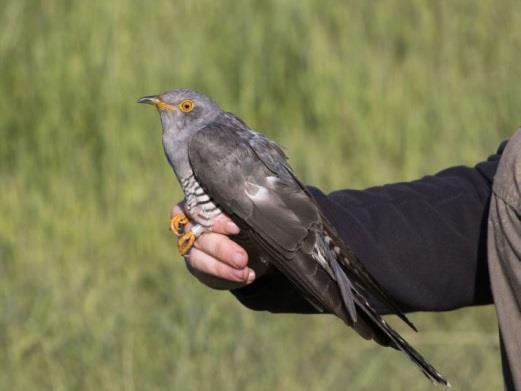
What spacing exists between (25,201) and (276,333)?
1641mm

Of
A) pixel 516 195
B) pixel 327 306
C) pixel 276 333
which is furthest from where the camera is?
pixel 276 333

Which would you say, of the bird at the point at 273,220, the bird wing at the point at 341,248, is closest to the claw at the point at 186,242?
the bird at the point at 273,220

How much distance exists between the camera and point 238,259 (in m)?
2.55

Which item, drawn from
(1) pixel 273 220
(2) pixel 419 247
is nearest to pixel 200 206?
(1) pixel 273 220

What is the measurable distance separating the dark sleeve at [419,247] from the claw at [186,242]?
0.17 meters

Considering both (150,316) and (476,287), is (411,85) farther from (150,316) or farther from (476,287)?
(476,287)

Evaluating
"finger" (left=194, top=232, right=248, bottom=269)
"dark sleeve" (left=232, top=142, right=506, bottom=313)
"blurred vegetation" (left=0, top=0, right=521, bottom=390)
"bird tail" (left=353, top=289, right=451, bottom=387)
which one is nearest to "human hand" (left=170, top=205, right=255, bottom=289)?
"finger" (left=194, top=232, right=248, bottom=269)

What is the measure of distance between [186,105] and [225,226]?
0.51 meters

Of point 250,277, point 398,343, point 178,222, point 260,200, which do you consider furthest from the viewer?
point 178,222

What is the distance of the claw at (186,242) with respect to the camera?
2717mm

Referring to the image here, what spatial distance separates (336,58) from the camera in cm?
662

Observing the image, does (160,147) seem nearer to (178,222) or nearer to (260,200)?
(178,222)

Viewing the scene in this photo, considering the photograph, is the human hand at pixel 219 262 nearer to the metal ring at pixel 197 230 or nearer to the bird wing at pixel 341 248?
the metal ring at pixel 197 230

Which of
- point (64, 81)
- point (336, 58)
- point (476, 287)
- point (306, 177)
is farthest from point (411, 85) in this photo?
point (476, 287)
